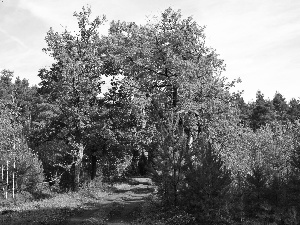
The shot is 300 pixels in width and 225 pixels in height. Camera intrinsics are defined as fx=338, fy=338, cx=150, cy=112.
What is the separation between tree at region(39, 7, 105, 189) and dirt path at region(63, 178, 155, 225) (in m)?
5.69

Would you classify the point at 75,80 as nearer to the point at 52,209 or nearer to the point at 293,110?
the point at 52,209

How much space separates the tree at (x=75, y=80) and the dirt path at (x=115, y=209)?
569cm

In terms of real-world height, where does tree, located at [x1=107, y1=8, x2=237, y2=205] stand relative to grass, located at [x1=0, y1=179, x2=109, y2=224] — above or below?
above

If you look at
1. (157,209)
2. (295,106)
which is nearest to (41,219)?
(157,209)

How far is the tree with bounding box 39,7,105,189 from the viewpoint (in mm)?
35062

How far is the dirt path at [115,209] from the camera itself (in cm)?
2241

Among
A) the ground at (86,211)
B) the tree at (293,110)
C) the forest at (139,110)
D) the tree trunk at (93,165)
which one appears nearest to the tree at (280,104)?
the tree at (293,110)

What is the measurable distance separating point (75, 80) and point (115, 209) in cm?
1482

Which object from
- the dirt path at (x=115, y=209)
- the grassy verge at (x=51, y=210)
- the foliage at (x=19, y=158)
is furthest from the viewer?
the foliage at (x=19, y=158)

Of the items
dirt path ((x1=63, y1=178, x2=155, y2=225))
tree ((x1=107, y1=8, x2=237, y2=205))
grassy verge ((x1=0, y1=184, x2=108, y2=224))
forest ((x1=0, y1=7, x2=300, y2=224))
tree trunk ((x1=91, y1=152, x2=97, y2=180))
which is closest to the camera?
grassy verge ((x1=0, y1=184, x2=108, y2=224))

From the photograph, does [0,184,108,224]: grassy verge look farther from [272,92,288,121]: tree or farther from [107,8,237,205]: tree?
[272,92,288,121]: tree

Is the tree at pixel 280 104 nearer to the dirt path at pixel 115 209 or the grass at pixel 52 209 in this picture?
the dirt path at pixel 115 209

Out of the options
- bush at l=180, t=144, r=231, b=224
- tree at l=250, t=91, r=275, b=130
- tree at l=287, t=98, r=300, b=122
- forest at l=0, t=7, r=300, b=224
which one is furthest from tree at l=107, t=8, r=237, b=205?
tree at l=287, t=98, r=300, b=122

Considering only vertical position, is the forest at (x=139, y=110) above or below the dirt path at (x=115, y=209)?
above
